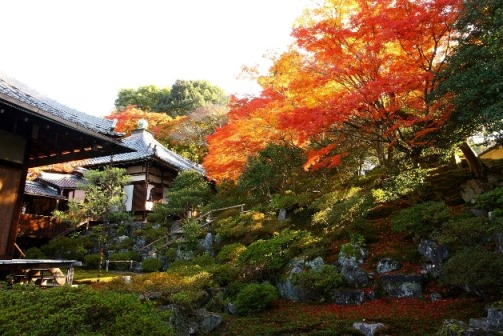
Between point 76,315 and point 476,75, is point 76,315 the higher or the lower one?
the lower one

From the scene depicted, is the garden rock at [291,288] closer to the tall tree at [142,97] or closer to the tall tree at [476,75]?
the tall tree at [476,75]

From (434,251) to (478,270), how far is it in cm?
288

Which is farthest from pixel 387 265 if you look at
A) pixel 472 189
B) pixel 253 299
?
pixel 472 189

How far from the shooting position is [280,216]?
1691 cm

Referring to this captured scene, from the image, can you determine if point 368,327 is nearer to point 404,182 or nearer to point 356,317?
point 356,317

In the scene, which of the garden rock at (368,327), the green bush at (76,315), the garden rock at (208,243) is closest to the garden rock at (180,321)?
the garden rock at (368,327)

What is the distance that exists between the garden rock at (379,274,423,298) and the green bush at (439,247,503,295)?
215cm

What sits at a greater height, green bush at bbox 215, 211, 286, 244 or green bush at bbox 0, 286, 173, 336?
green bush at bbox 215, 211, 286, 244

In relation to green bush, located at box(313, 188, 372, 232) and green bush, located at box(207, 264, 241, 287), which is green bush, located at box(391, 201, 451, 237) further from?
green bush, located at box(207, 264, 241, 287)

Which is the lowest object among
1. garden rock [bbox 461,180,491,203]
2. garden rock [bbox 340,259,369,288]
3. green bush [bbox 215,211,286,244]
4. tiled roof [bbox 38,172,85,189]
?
garden rock [bbox 340,259,369,288]

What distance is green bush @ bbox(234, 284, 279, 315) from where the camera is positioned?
1064 cm

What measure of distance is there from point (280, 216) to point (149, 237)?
8733 mm

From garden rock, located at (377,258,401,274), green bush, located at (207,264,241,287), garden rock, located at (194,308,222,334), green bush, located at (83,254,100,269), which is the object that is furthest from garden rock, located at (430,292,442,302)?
green bush, located at (83,254,100,269)

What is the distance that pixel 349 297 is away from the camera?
10.3m
